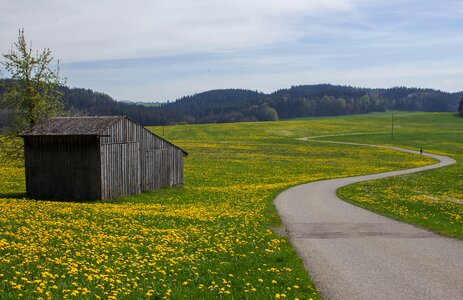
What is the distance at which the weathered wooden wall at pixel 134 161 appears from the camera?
101 ft

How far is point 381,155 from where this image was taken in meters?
80.6

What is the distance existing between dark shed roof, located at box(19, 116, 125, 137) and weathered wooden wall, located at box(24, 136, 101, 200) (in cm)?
39

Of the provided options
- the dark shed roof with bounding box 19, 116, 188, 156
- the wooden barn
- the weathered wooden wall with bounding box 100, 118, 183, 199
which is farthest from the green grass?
the dark shed roof with bounding box 19, 116, 188, 156

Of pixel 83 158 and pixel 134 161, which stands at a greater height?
pixel 83 158

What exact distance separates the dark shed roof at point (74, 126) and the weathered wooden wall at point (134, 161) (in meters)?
0.56

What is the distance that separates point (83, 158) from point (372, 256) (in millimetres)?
21408

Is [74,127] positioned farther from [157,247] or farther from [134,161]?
[157,247]

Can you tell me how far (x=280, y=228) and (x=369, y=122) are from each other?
506ft

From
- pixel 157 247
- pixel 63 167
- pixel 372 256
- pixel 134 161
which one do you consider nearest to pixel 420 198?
pixel 372 256

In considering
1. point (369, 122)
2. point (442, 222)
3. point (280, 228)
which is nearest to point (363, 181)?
point (442, 222)

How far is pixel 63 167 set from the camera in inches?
1217

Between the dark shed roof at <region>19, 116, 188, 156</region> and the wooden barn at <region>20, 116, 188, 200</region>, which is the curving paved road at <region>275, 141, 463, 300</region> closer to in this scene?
the wooden barn at <region>20, 116, 188, 200</region>

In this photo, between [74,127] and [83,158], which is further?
[74,127]

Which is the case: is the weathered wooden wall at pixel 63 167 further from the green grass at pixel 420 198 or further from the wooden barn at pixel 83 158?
the green grass at pixel 420 198
